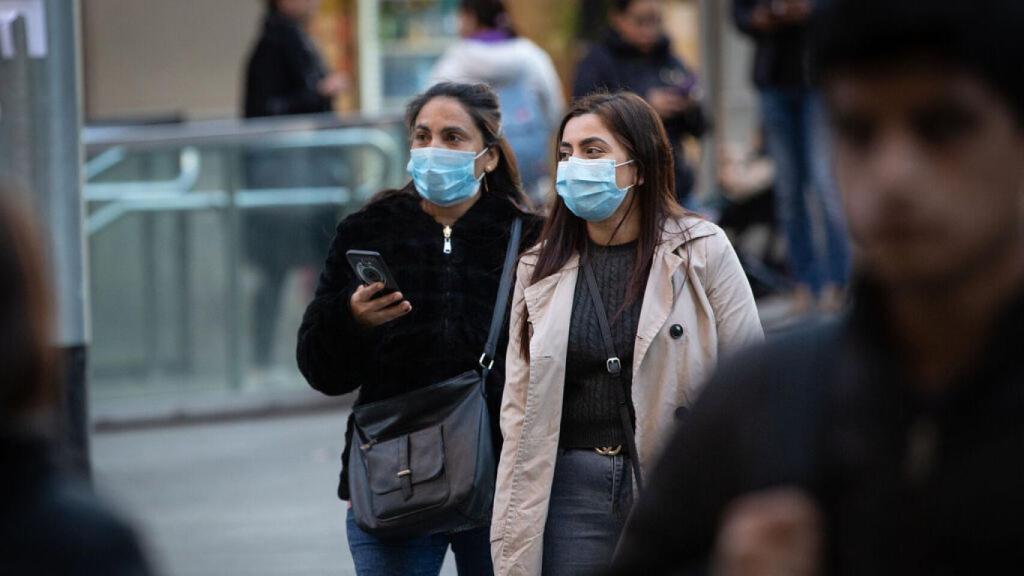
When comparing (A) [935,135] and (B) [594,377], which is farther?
→ (B) [594,377]

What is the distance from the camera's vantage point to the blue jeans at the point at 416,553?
15.4ft

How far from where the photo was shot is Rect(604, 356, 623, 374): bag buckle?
4.42 metres

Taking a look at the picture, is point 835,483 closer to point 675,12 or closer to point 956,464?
point 956,464

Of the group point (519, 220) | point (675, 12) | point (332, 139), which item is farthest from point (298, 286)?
point (519, 220)

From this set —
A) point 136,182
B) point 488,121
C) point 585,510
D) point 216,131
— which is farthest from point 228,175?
point 585,510

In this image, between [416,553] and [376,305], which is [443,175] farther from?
[416,553]

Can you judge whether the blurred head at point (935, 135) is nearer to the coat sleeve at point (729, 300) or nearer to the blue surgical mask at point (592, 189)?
the coat sleeve at point (729, 300)

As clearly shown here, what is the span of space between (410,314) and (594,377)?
57 centimetres

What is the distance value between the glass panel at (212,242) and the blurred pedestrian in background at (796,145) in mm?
2856

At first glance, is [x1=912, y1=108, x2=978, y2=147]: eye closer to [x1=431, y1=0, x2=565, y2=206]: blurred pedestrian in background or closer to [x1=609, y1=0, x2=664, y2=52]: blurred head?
[x1=609, y1=0, x2=664, y2=52]: blurred head

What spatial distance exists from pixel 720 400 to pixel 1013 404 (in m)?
0.32

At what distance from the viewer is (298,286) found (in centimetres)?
1075

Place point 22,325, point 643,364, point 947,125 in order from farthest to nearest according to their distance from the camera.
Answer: point 643,364
point 22,325
point 947,125

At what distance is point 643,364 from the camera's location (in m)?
4.38
